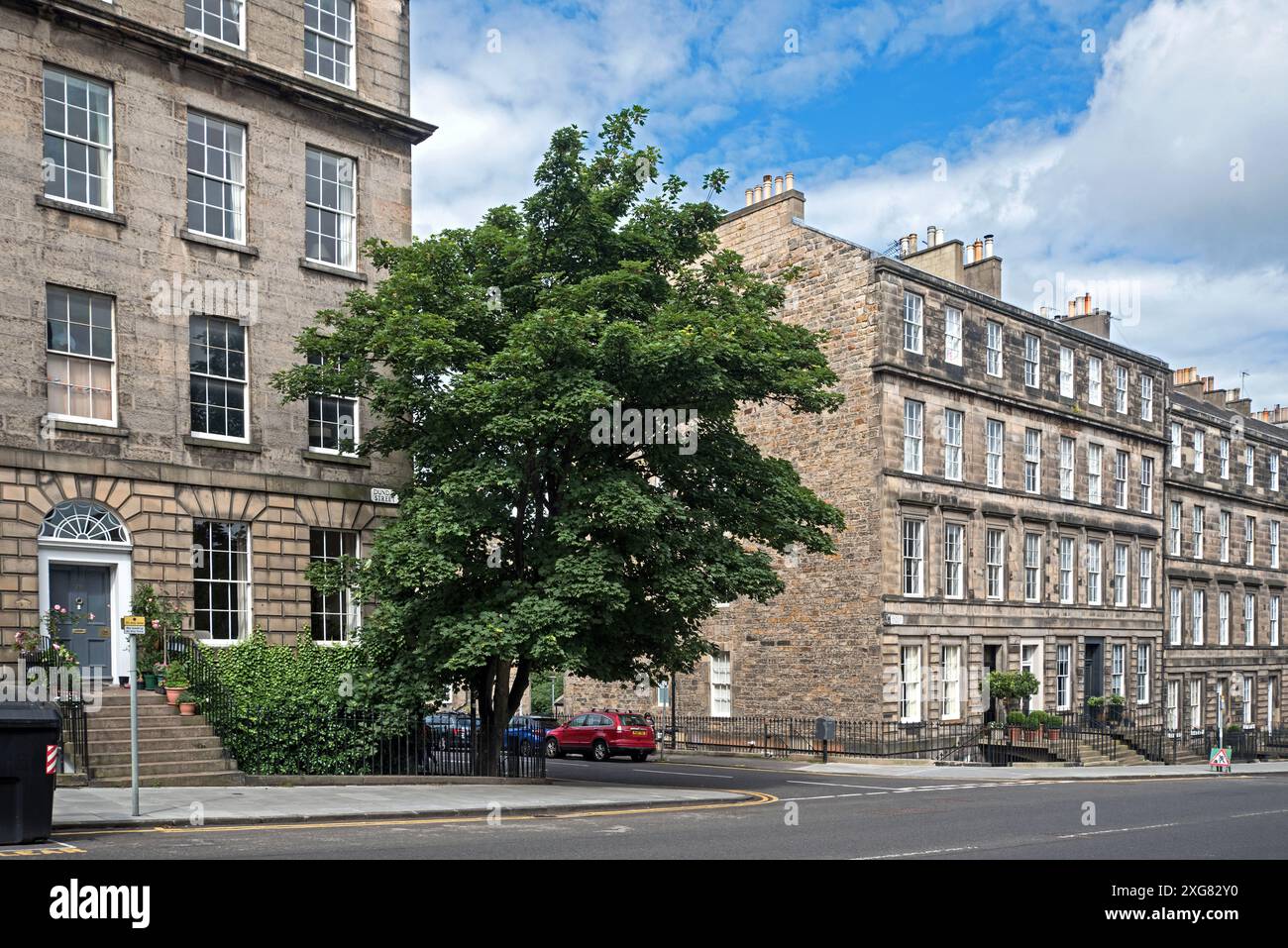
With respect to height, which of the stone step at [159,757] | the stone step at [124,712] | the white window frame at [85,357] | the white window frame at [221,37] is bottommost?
the stone step at [159,757]

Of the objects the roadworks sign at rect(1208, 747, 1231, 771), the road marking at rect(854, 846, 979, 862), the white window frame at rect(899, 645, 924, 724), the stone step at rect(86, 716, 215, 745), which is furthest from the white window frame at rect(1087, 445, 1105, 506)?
the stone step at rect(86, 716, 215, 745)

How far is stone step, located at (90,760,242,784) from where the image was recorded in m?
18.1

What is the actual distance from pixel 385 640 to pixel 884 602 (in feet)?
57.9

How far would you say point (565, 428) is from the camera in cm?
2147

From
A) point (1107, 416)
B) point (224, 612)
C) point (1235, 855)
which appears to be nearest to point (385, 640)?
point (224, 612)

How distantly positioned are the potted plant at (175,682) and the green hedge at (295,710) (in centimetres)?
→ 53

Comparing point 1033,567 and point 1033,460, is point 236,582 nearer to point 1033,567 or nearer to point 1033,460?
point 1033,567

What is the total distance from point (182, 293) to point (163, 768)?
8932 mm

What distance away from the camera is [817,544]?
77.8 feet

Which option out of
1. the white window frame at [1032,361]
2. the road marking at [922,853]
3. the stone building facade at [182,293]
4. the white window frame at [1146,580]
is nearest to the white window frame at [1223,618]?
the white window frame at [1146,580]

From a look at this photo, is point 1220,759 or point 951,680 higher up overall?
point 951,680

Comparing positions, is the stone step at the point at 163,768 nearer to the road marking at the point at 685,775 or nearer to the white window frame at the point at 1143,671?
the road marking at the point at 685,775

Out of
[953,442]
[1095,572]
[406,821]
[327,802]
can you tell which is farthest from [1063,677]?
[406,821]

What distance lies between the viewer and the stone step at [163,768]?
59.5 ft
